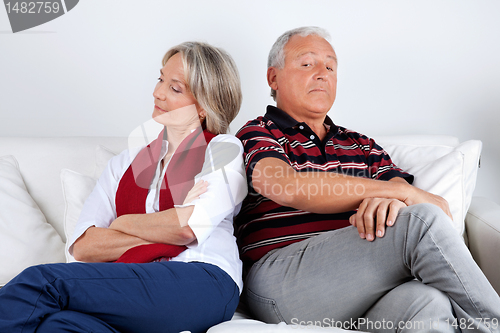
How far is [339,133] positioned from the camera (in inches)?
67.4

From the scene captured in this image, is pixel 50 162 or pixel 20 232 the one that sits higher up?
pixel 50 162

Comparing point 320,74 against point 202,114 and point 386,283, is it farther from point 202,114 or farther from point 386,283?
point 386,283

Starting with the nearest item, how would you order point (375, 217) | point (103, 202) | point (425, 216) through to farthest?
point (425, 216) → point (375, 217) → point (103, 202)

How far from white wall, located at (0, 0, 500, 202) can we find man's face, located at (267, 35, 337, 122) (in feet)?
1.58

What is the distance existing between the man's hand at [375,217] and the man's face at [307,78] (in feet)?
1.90

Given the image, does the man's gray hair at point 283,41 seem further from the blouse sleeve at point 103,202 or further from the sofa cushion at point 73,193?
the sofa cushion at point 73,193

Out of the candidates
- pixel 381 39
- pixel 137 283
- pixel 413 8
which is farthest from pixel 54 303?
pixel 413 8

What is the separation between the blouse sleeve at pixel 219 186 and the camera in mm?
1215

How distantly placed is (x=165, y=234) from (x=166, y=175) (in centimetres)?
27

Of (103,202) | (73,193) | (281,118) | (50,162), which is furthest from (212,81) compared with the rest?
(50,162)

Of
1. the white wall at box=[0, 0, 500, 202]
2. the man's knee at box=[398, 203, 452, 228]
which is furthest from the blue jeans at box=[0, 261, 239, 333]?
the white wall at box=[0, 0, 500, 202]

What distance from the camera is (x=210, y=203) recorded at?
48.8 inches

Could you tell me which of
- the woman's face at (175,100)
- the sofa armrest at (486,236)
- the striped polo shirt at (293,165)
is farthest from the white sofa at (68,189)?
the woman's face at (175,100)

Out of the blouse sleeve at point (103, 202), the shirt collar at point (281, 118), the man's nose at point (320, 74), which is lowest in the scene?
the blouse sleeve at point (103, 202)
